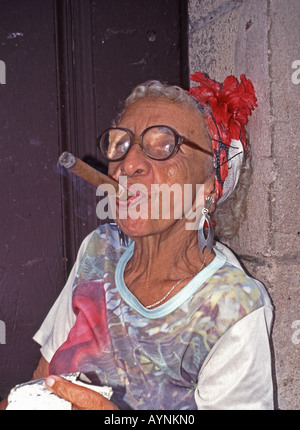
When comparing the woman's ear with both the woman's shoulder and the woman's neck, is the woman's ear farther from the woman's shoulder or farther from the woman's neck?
the woman's shoulder

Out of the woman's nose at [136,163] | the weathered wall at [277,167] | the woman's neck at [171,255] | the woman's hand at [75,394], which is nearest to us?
the woman's hand at [75,394]

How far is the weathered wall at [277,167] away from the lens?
1.56 metres

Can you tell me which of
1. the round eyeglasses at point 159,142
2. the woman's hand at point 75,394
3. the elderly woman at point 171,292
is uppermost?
the round eyeglasses at point 159,142

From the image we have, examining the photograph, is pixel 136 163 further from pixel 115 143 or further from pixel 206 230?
pixel 206 230

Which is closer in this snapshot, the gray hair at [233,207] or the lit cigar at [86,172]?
the lit cigar at [86,172]

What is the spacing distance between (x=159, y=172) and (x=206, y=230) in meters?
0.27

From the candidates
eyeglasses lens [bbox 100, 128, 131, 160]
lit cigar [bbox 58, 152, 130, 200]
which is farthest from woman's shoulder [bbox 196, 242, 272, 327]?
eyeglasses lens [bbox 100, 128, 131, 160]

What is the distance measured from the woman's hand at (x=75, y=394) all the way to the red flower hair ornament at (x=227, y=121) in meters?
0.71

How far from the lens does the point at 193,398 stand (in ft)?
4.34

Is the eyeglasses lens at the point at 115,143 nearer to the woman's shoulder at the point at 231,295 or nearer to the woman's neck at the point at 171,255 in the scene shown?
the woman's neck at the point at 171,255

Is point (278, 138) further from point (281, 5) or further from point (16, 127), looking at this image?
point (16, 127)

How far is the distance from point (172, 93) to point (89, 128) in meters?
0.47

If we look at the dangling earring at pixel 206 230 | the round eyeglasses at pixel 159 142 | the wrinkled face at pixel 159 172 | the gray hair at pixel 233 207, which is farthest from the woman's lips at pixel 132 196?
the gray hair at pixel 233 207

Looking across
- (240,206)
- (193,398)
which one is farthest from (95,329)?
(240,206)
